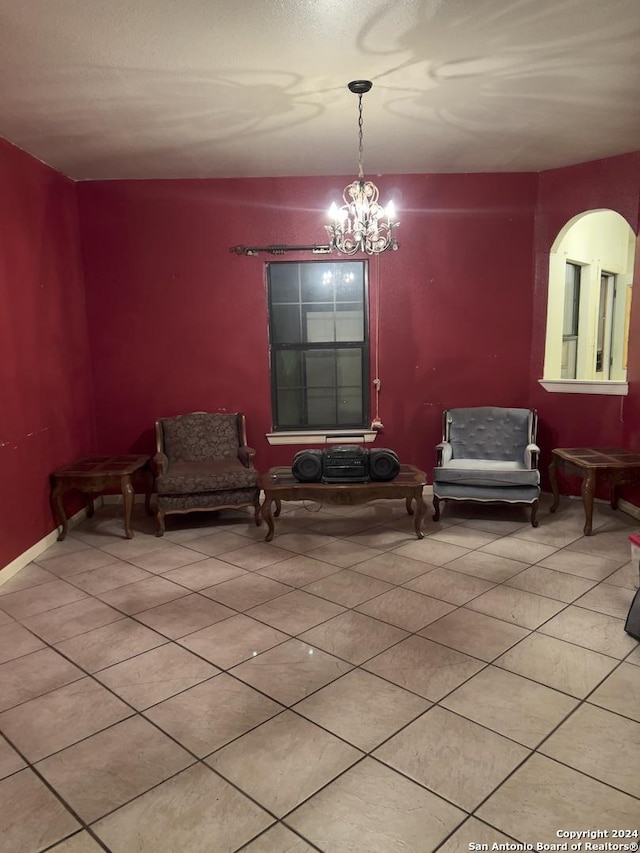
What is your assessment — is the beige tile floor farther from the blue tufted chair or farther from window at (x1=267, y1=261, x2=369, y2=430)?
window at (x1=267, y1=261, x2=369, y2=430)

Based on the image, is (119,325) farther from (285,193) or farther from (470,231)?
(470,231)

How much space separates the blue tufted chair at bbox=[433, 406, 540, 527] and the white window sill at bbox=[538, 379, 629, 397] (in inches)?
15.8

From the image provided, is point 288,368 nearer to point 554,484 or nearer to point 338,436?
point 338,436

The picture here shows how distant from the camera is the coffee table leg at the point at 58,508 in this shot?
4.33m

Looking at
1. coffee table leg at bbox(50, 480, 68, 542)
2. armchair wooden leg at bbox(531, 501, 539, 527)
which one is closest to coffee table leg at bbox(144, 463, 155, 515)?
coffee table leg at bbox(50, 480, 68, 542)

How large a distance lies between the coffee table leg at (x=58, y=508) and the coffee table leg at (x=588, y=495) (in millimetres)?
3824

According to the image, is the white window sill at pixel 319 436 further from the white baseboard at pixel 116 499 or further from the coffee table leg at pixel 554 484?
the coffee table leg at pixel 554 484

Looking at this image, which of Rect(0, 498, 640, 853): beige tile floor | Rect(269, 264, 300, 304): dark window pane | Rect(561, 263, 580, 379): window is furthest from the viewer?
Rect(561, 263, 580, 379): window

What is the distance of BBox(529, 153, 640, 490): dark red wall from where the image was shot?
461cm

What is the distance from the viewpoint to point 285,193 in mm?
5121

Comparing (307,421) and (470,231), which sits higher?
(470,231)

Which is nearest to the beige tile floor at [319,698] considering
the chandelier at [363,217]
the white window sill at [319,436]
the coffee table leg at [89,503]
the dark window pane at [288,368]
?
the coffee table leg at [89,503]

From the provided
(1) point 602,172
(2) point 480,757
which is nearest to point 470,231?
(1) point 602,172

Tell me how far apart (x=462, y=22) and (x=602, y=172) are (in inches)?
106
